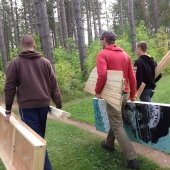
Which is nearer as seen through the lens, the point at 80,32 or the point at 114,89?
the point at 114,89

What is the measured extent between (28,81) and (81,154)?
225 centimetres

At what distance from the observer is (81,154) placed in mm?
7297

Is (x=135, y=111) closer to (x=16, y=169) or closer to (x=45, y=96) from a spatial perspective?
(x=45, y=96)

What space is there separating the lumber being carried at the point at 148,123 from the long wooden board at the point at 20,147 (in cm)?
205

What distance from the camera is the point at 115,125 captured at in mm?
6645

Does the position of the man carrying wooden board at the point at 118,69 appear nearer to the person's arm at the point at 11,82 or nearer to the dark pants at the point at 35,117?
the dark pants at the point at 35,117

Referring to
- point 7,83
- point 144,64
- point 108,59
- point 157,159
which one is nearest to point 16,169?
point 7,83

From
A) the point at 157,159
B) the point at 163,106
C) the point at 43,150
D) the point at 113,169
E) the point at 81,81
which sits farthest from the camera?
the point at 81,81

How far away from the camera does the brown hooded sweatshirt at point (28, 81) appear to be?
5680 millimetres

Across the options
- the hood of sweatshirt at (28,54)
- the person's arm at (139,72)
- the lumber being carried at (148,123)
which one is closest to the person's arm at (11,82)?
the hood of sweatshirt at (28,54)

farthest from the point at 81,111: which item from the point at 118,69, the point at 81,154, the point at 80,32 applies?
the point at 80,32

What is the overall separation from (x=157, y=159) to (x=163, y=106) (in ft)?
4.79

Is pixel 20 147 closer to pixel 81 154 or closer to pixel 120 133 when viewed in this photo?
pixel 120 133

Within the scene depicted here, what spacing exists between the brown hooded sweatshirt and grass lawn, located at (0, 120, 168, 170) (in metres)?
1.54
